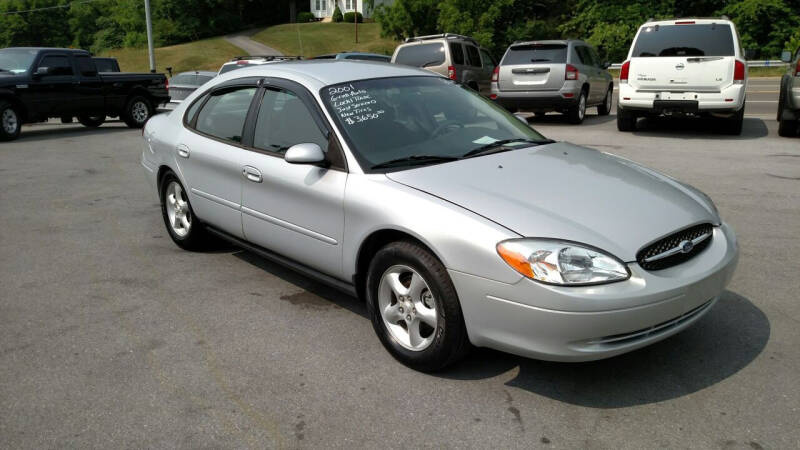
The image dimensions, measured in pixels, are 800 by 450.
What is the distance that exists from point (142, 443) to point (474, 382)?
5.10 feet

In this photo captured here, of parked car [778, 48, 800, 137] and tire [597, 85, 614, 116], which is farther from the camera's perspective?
tire [597, 85, 614, 116]

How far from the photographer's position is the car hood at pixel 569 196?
3.20 meters

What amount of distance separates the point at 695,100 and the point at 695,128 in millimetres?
2409

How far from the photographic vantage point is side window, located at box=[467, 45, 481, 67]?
16703 mm

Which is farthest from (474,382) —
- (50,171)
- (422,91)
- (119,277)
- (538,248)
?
(50,171)

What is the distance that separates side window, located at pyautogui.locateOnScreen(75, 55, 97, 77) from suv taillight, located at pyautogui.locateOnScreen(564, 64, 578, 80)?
1063 cm

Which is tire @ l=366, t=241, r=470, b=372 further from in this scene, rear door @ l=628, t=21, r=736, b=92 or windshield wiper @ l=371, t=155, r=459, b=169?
rear door @ l=628, t=21, r=736, b=92

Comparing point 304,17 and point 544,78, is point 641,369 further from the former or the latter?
point 304,17

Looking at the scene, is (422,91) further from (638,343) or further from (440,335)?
(638,343)

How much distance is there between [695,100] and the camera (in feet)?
37.6

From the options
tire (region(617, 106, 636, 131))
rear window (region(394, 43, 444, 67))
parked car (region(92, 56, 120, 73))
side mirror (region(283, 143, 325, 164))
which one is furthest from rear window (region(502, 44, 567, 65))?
parked car (region(92, 56, 120, 73))

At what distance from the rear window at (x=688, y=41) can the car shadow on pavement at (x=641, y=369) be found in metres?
8.68

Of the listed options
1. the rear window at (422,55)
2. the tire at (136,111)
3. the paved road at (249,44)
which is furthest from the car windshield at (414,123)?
the paved road at (249,44)

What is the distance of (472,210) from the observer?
10.8ft
